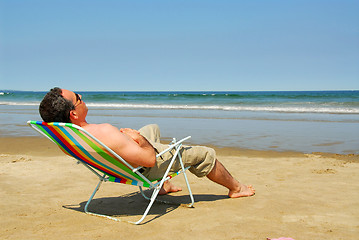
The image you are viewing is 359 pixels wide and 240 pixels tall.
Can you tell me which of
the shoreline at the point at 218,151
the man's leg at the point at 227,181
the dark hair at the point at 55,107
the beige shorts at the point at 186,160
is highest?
the dark hair at the point at 55,107

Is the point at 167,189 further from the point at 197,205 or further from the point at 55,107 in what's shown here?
the point at 55,107

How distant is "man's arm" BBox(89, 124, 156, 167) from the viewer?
9.02 ft

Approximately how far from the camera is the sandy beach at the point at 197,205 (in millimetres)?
2820

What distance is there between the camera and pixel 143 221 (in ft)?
10.2

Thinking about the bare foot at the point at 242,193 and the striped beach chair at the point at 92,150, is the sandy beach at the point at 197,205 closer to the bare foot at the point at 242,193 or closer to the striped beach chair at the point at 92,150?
the bare foot at the point at 242,193

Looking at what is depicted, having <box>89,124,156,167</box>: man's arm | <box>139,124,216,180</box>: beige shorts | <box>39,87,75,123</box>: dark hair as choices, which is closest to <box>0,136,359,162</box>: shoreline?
<box>139,124,216,180</box>: beige shorts

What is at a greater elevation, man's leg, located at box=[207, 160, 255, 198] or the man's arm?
the man's arm

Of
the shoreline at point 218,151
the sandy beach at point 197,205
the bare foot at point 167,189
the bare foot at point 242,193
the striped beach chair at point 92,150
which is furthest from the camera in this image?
the shoreline at point 218,151

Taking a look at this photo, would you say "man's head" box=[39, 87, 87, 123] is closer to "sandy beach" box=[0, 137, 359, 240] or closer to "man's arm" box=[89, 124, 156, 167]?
"man's arm" box=[89, 124, 156, 167]

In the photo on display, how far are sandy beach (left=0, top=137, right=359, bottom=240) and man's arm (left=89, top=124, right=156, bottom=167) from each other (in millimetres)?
564

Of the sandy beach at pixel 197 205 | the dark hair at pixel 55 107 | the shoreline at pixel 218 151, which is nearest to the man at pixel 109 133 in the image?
the dark hair at pixel 55 107

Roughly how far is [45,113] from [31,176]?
2392 mm

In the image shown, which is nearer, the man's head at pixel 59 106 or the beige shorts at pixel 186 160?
the man's head at pixel 59 106

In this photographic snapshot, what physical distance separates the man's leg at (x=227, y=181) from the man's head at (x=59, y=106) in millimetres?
1426
